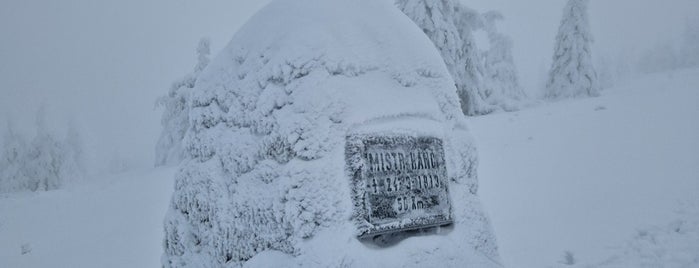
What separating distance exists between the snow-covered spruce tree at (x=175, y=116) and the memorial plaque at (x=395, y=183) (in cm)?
1852

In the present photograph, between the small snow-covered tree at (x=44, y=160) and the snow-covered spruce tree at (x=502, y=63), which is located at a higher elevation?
the snow-covered spruce tree at (x=502, y=63)

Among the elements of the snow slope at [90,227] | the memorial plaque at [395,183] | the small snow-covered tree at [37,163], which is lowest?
the snow slope at [90,227]

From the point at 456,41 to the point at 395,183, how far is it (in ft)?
55.5

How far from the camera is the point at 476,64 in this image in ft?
66.6

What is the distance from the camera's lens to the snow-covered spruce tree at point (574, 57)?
25.8m

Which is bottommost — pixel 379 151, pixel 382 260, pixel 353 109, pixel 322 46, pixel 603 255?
pixel 603 255

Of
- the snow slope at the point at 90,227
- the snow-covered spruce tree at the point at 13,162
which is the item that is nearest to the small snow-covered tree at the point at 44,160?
the snow-covered spruce tree at the point at 13,162

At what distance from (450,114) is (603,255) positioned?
12.1ft

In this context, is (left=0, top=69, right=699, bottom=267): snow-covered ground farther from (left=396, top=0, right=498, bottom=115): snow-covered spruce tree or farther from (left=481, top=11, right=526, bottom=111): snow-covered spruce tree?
(left=481, top=11, right=526, bottom=111): snow-covered spruce tree

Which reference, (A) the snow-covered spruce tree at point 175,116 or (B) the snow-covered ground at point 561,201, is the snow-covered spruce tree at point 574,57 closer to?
(B) the snow-covered ground at point 561,201

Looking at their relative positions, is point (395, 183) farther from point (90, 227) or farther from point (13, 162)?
point (13, 162)

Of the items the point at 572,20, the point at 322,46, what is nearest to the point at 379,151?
the point at 322,46

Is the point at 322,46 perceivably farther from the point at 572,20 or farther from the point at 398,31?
the point at 572,20

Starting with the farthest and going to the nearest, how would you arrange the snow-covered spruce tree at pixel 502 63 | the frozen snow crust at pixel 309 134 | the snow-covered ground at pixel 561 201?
the snow-covered spruce tree at pixel 502 63, the snow-covered ground at pixel 561 201, the frozen snow crust at pixel 309 134
